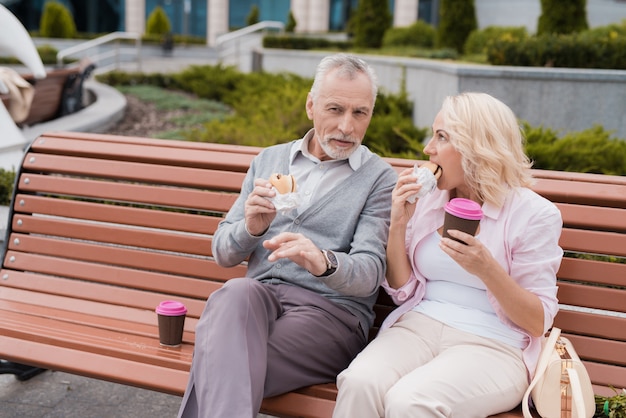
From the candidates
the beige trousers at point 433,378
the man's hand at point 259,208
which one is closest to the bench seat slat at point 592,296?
the beige trousers at point 433,378

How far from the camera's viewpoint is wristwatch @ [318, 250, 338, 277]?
275 centimetres

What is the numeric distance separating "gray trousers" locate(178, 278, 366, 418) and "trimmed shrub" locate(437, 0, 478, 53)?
13.0 meters

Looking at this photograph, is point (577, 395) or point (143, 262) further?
point (143, 262)

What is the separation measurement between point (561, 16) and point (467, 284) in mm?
9093

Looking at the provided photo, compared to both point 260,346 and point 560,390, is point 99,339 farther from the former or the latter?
point 560,390

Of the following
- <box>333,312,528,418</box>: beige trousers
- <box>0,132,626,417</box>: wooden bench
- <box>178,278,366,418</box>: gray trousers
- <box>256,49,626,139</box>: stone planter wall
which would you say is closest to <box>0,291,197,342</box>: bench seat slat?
<box>0,132,626,417</box>: wooden bench


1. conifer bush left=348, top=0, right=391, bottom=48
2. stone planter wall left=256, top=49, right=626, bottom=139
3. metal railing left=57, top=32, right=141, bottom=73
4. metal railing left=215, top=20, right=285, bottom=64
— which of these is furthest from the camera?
metal railing left=215, top=20, right=285, bottom=64

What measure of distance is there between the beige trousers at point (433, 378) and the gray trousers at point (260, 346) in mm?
193

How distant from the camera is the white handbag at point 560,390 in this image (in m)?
2.53

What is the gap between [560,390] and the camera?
257 cm

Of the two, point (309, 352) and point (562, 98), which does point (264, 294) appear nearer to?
point (309, 352)

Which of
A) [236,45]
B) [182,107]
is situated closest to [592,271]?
[182,107]

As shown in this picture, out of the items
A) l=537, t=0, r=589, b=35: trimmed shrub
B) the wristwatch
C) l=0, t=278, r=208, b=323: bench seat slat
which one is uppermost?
l=537, t=0, r=589, b=35: trimmed shrub

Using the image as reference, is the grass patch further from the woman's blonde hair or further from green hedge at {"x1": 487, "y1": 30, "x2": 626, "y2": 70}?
the woman's blonde hair
